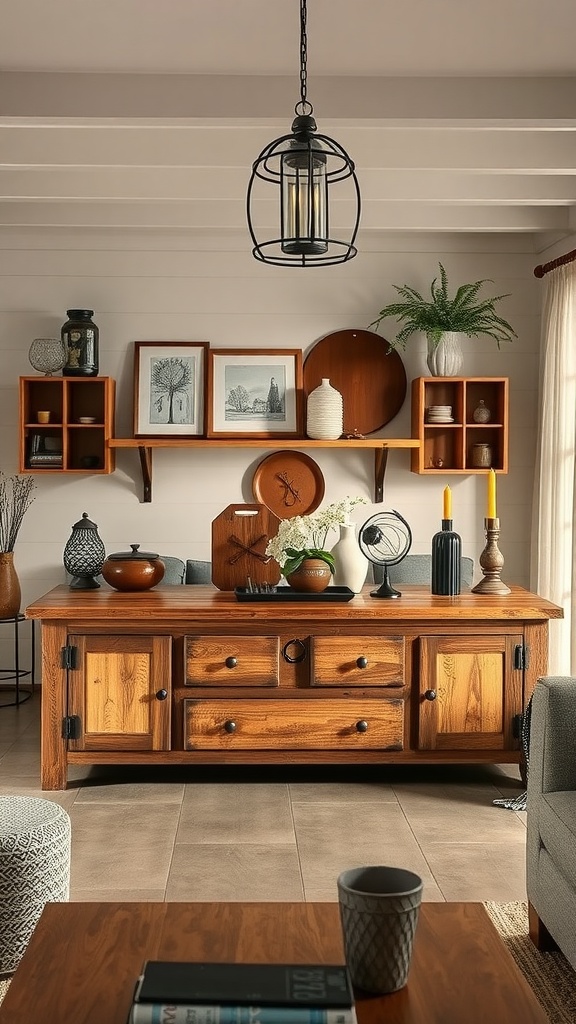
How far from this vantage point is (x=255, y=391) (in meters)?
6.31

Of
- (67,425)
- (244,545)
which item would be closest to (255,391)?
(67,425)

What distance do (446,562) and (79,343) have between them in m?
2.61

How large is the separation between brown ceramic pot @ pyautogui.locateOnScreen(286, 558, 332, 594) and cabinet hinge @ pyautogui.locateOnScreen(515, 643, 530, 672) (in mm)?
855

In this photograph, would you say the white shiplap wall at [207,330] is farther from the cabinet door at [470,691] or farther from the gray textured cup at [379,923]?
the gray textured cup at [379,923]

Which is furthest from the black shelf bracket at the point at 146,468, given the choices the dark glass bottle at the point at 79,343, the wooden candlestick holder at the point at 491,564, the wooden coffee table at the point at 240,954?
the wooden coffee table at the point at 240,954

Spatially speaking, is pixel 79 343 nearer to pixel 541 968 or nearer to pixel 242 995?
pixel 541 968

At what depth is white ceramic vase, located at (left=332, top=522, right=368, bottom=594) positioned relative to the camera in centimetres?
467

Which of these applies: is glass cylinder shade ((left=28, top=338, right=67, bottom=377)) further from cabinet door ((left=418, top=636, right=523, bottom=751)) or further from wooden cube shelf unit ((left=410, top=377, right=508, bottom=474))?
cabinet door ((left=418, top=636, right=523, bottom=751))

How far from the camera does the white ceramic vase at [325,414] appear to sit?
607 cm

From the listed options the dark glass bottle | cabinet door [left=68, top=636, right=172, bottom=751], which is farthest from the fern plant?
cabinet door [left=68, top=636, right=172, bottom=751]

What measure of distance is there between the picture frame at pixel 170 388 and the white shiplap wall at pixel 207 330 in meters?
0.10

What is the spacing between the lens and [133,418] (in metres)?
6.32

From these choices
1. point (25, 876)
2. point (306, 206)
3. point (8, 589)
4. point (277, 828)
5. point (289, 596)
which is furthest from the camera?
point (8, 589)

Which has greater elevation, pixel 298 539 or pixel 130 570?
pixel 298 539
